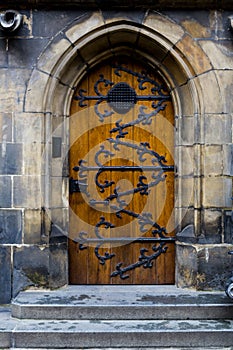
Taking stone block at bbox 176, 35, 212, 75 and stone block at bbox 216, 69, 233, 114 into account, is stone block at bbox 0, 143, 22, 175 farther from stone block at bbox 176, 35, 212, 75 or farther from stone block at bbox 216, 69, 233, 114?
stone block at bbox 216, 69, 233, 114

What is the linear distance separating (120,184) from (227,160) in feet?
3.90

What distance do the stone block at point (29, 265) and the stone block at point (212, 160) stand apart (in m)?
1.87

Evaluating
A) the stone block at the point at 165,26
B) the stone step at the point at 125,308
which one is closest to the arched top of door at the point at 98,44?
the stone block at the point at 165,26

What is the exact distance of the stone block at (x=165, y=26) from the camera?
499 cm

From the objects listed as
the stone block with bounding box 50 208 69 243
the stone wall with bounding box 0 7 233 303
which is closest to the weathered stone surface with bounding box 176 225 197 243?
the stone wall with bounding box 0 7 233 303

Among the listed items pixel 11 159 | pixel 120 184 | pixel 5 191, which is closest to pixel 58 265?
pixel 5 191

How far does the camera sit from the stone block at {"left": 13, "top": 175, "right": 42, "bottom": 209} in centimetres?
494

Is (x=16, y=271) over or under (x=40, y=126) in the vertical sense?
under

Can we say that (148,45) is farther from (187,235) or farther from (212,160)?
(187,235)

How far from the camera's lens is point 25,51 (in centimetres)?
498

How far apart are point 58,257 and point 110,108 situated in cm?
172

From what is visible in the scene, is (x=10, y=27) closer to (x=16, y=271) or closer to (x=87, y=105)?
(x=87, y=105)

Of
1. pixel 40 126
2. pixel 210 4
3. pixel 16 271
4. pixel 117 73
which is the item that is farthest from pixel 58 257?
pixel 210 4

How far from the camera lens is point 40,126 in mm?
4953
